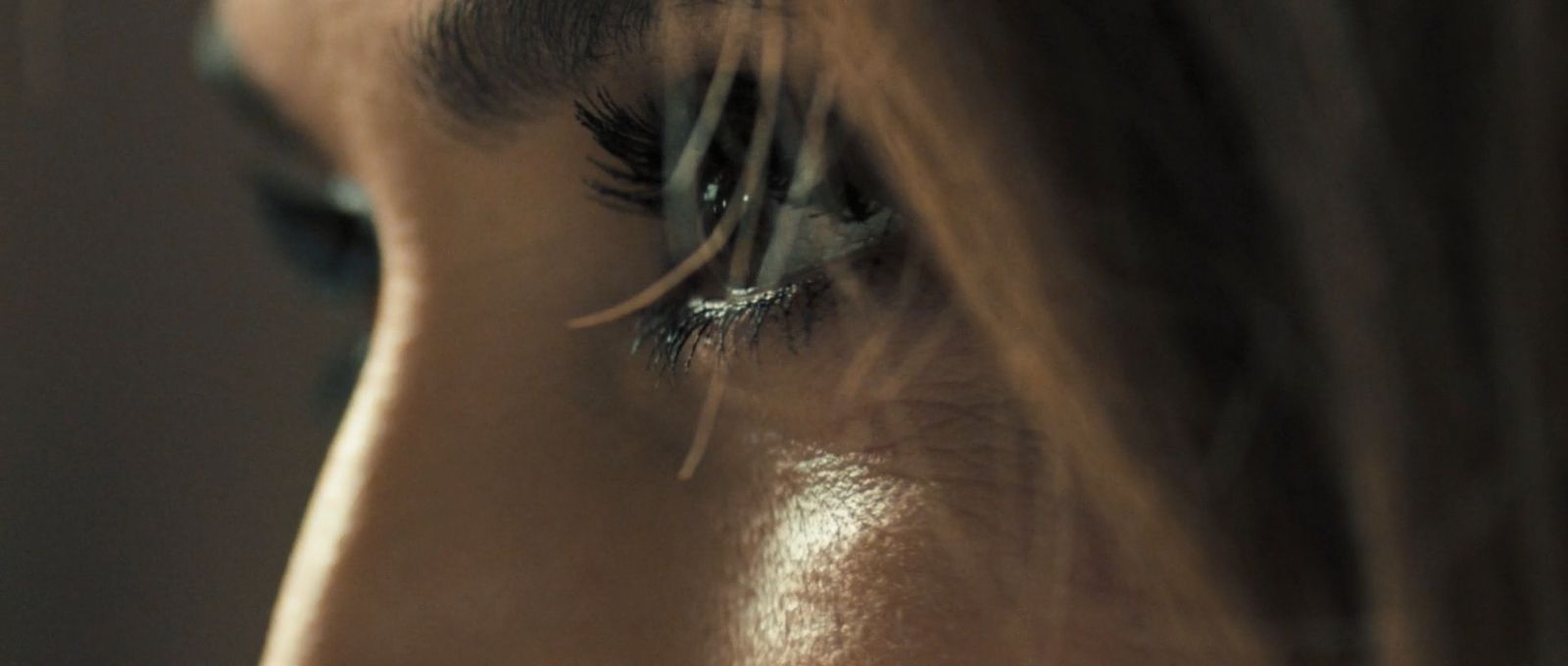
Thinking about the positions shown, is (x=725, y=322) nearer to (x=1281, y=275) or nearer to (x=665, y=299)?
(x=665, y=299)

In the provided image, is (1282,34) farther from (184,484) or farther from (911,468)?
(184,484)

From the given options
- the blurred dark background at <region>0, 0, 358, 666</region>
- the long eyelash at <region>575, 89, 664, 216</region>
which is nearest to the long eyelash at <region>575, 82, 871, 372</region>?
the long eyelash at <region>575, 89, 664, 216</region>

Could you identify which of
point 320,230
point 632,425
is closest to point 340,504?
point 632,425

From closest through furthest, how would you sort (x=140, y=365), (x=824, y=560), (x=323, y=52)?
(x=824, y=560) < (x=323, y=52) < (x=140, y=365)

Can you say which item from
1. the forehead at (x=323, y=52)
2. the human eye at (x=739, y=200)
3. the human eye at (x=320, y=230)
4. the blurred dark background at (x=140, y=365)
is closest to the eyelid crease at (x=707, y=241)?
the human eye at (x=739, y=200)

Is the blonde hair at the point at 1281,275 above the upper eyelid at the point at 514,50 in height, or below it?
below

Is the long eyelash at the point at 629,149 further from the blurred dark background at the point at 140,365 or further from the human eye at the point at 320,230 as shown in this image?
the blurred dark background at the point at 140,365

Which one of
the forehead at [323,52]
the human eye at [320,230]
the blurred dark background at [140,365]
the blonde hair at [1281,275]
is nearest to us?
the blonde hair at [1281,275]
